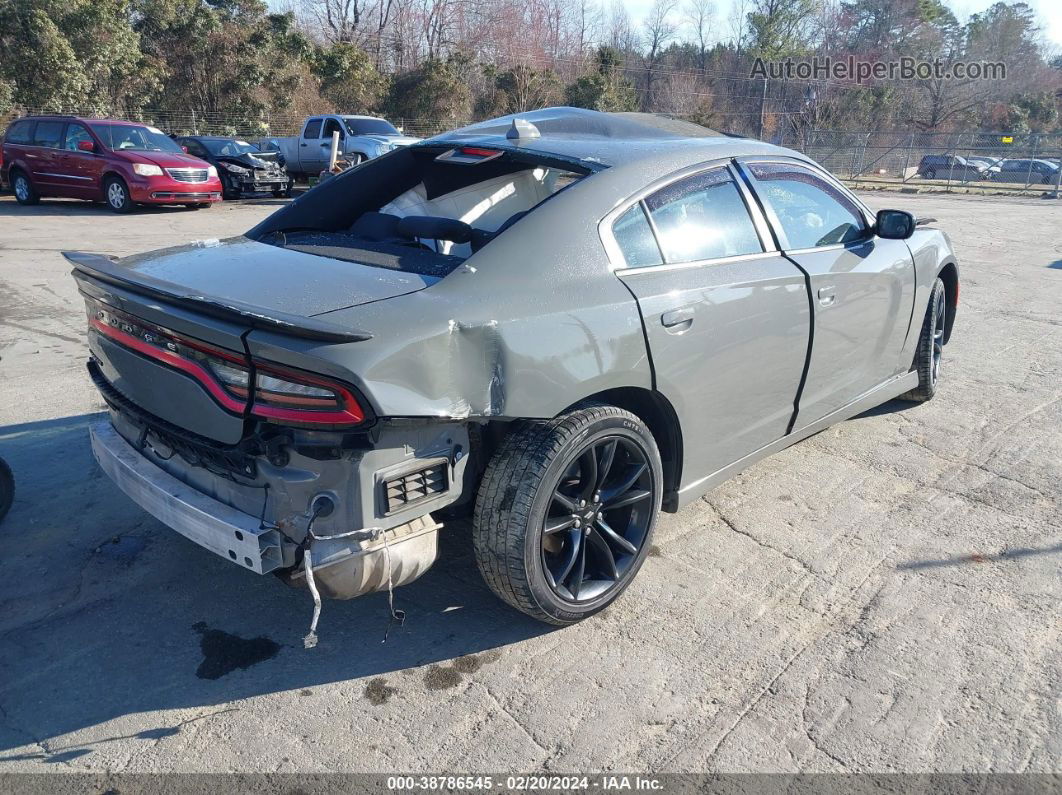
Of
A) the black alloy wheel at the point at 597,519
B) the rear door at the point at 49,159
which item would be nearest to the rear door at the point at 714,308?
the black alloy wheel at the point at 597,519

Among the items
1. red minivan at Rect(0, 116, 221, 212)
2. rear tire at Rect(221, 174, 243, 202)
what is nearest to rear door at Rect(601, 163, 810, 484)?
red minivan at Rect(0, 116, 221, 212)

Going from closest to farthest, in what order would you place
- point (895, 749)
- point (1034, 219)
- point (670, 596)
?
point (895, 749) → point (670, 596) → point (1034, 219)

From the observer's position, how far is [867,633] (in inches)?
121

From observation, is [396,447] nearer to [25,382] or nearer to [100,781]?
[100,781]

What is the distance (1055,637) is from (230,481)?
2.95 metres

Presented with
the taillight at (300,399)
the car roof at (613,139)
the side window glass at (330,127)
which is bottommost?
the taillight at (300,399)

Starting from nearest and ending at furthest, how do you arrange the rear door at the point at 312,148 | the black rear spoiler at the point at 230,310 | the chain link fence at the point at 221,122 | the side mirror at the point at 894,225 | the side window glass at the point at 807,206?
the black rear spoiler at the point at 230,310, the side window glass at the point at 807,206, the side mirror at the point at 894,225, the rear door at the point at 312,148, the chain link fence at the point at 221,122

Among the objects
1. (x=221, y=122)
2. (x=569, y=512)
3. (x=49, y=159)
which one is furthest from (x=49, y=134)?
(x=569, y=512)

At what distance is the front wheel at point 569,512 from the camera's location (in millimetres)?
2742

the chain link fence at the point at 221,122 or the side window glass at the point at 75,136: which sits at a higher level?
the chain link fence at the point at 221,122

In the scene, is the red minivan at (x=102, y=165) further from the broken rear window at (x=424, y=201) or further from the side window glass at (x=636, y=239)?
the side window glass at (x=636, y=239)

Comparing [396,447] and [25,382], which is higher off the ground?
[396,447]

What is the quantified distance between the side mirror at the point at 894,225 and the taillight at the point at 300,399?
320 centimetres

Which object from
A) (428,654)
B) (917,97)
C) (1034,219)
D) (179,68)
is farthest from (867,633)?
(917,97)
